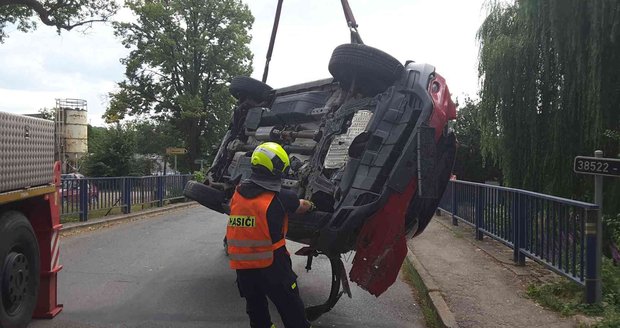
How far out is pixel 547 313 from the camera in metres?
5.29

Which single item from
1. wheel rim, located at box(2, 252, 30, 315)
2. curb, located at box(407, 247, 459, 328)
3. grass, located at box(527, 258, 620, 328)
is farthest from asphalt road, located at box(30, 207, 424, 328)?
grass, located at box(527, 258, 620, 328)

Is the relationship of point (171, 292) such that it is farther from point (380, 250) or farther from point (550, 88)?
point (550, 88)

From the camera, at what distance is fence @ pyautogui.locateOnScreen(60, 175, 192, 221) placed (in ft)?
41.0

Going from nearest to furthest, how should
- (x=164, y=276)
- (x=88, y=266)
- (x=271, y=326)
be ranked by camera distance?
(x=271, y=326) → (x=164, y=276) → (x=88, y=266)

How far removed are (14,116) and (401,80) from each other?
11.5 ft

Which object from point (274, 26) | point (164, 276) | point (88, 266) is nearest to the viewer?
point (164, 276)

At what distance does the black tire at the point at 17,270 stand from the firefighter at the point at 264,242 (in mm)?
1909

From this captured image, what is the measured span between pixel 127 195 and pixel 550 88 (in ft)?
38.7

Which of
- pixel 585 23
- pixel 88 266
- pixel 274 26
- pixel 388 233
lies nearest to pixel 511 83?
pixel 585 23

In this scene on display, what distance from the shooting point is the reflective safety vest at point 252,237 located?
3719 mm

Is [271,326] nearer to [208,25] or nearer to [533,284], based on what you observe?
[533,284]

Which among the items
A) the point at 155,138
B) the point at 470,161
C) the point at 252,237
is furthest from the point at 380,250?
the point at 155,138

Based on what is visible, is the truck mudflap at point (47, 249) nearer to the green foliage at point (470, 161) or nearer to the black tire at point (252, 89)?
the black tire at point (252, 89)

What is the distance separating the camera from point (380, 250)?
4562 mm
